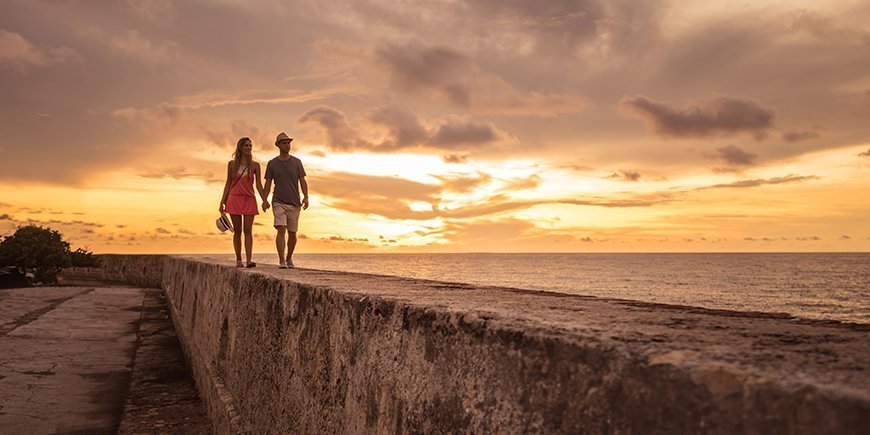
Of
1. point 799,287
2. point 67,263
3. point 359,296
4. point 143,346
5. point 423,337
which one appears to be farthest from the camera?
point 799,287

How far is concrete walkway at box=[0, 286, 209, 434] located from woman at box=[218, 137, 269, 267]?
1.82 meters

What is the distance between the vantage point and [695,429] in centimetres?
103

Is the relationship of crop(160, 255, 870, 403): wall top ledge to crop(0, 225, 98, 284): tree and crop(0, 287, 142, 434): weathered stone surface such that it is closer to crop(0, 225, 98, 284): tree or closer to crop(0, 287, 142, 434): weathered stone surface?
crop(0, 287, 142, 434): weathered stone surface

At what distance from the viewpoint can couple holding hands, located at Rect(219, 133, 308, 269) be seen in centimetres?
797

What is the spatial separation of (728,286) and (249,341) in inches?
2875

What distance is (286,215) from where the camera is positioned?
8500mm

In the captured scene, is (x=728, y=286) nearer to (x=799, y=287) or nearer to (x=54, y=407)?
(x=799, y=287)

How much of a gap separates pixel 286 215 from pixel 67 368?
3.06 m

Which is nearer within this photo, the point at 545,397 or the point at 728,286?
the point at 545,397

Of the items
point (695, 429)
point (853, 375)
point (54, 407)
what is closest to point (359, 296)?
point (695, 429)

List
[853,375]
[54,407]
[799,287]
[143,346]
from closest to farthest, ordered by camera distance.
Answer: [853,375] → [54,407] → [143,346] → [799,287]

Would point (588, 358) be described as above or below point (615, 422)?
A: above

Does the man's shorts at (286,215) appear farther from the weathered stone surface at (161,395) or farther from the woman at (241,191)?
the weathered stone surface at (161,395)

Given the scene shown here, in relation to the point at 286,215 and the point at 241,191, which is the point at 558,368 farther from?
the point at 286,215
